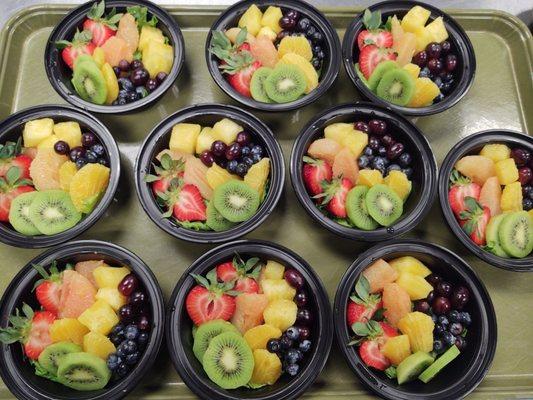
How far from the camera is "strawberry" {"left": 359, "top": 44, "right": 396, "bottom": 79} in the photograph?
235 centimetres

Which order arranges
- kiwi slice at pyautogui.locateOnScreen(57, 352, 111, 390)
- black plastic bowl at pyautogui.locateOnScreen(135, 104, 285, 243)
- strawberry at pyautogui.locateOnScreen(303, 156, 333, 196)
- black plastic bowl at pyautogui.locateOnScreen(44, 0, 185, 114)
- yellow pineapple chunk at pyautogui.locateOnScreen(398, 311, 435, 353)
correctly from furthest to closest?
1. black plastic bowl at pyautogui.locateOnScreen(44, 0, 185, 114)
2. strawberry at pyautogui.locateOnScreen(303, 156, 333, 196)
3. black plastic bowl at pyautogui.locateOnScreen(135, 104, 285, 243)
4. yellow pineapple chunk at pyautogui.locateOnScreen(398, 311, 435, 353)
5. kiwi slice at pyautogui.locateOnScreen(57, 352, 111, 390)

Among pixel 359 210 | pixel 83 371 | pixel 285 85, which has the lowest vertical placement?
pixel 83 371

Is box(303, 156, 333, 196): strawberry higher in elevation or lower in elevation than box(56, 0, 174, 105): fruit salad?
lower

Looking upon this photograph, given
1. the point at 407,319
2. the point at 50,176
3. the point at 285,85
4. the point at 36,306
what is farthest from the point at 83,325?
→ the point at 285,85

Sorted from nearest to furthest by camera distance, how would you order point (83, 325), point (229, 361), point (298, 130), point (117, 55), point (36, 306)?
point (229, 361)
point (83, 325)
point (36, 306)
point (117, 55)
point (298, 130)

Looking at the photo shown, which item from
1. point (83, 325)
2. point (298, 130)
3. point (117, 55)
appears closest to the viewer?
point (83, 325)

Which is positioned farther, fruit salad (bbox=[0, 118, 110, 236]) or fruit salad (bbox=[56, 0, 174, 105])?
fruit salad (bbox=[56, 0, 174, 105])

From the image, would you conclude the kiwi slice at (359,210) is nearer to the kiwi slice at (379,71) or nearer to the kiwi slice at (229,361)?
the kiwi slice at (379,71)

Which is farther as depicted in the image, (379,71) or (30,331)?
(379,71)

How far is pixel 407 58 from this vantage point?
2.36 metres

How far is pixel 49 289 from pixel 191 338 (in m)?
0.61

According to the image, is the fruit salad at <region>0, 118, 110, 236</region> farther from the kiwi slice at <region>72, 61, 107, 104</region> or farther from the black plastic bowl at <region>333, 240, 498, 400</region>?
the black plastic bowl at <region>333, 240, 498, 400</region>

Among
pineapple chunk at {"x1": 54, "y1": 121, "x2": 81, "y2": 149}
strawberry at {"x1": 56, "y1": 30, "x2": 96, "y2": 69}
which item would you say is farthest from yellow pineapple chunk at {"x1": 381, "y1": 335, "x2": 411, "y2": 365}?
strawberry at {"x1": 56, "y1": 30, "x2": 96, "y2": 69}

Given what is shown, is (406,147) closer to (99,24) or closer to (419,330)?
(419,330)
